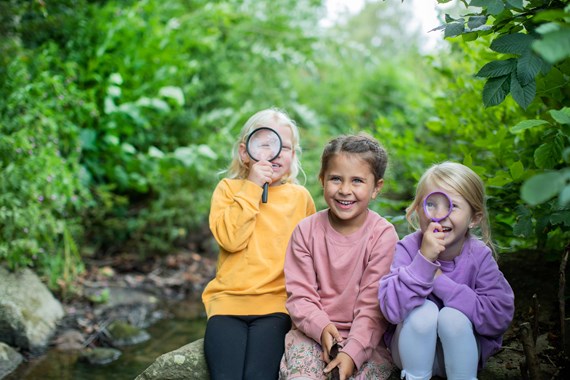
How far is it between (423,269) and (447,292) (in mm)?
145

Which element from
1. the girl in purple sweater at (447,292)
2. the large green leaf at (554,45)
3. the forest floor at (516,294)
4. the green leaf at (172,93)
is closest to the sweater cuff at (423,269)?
the girl in purple sweater at (447,292)

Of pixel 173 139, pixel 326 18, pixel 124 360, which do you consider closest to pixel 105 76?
pixel 173 139

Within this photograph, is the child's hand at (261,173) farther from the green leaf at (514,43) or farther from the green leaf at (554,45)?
the green leaf at (554,45)

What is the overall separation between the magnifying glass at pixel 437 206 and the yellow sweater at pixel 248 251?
2.66 ft

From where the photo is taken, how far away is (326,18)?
8.88 metres

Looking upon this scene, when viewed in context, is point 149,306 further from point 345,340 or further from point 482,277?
point 482,277

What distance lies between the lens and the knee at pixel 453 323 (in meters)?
2.17

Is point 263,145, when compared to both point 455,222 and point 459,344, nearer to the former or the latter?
point 455,222

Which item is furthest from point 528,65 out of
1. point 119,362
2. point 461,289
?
point 119,362

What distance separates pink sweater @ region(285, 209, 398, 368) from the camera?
242cm

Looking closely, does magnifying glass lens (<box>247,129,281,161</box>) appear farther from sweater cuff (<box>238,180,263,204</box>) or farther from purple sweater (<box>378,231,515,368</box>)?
purple sweater (<box>378,231,515,368</box>)

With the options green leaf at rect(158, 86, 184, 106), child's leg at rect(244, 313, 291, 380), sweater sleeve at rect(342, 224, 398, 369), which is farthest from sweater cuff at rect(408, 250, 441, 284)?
green leaf at rect(158, 86, 184, 106)

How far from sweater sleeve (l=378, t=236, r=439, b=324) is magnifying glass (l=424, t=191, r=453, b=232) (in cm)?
18

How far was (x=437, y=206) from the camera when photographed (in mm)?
2344
